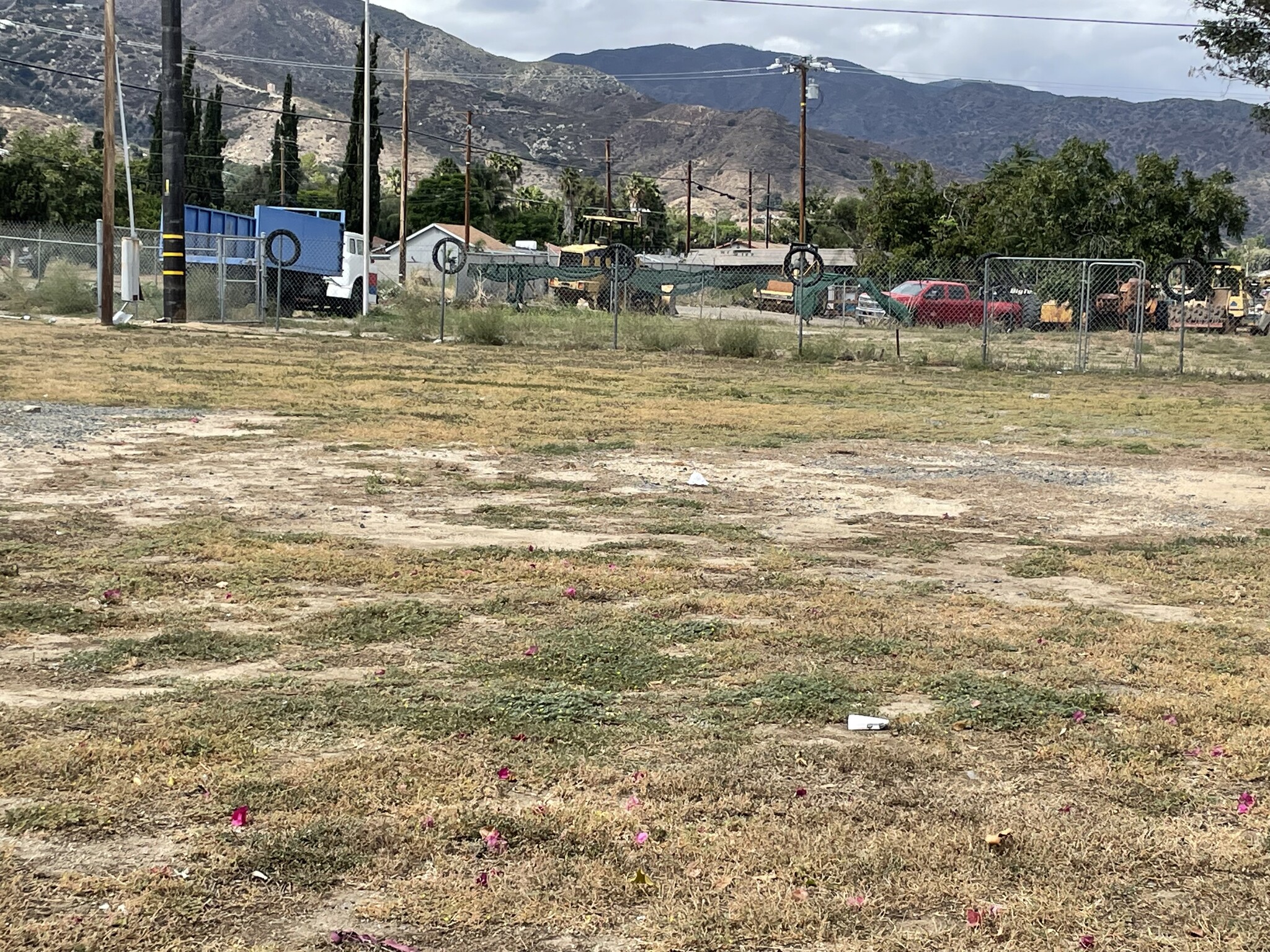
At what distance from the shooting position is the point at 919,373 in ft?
80.6

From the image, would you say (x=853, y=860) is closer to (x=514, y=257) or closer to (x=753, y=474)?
(x=753, y=474)

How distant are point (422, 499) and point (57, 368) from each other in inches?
431

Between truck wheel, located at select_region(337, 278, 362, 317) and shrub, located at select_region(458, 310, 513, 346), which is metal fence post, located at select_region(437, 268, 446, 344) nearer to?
shrub, located at select_region(458, 310, 513, 346)

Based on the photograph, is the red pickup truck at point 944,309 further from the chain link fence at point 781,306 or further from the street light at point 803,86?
the street light at point 803,86

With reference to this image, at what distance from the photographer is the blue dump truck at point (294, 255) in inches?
1453

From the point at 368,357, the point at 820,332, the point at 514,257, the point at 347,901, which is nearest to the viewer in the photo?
the point at 347,901

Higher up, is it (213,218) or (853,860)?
(213,218)

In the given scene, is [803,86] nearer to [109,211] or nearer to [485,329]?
[485,329]

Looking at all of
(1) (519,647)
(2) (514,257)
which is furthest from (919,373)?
(2) (514,257)

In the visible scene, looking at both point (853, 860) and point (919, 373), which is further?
point (919, 373)

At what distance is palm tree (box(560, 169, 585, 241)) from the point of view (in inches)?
4429

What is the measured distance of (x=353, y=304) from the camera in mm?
40062

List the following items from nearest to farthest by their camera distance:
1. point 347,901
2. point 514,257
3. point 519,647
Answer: point 347,901 → point 519,647 → point 514,257

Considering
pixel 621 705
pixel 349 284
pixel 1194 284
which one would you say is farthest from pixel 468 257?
pixel 621 705
